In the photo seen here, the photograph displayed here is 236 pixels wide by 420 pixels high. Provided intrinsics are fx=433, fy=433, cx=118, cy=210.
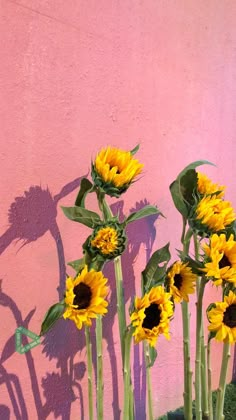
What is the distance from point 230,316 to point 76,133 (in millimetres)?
456

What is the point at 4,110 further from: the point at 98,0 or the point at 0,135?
the point at 98,0

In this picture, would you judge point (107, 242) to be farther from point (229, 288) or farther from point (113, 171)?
point (229, 288)

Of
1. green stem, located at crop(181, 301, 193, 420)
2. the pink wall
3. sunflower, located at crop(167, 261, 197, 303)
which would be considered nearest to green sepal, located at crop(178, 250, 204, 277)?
sunflower, located at crop(167, 261, 197, 303)

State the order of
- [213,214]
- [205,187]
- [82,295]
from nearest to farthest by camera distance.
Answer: [82,295]
[213,214]
[205,187]

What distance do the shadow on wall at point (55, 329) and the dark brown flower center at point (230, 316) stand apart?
1.05 ft

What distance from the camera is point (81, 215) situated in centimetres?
73

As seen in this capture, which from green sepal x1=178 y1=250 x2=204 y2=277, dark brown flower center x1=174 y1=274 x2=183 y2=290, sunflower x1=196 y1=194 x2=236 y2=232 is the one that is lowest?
dark brown flower center x1=174 y1=274 x2=183 y2=290

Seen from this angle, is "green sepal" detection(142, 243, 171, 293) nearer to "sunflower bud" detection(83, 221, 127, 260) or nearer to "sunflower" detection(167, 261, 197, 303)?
"sunflower" detection(167, 261, 197, 303)

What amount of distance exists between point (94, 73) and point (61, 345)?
567 millimetres

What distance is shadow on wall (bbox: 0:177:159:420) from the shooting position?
2.65ft

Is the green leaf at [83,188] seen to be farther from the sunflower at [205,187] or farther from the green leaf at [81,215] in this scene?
the sunflower at [205,187]

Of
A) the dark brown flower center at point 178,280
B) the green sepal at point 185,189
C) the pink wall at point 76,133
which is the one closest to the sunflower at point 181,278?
the dark brown flower center at point 178,280

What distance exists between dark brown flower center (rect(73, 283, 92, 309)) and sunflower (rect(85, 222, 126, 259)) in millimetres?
55

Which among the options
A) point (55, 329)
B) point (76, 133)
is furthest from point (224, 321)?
point (76, 133)
